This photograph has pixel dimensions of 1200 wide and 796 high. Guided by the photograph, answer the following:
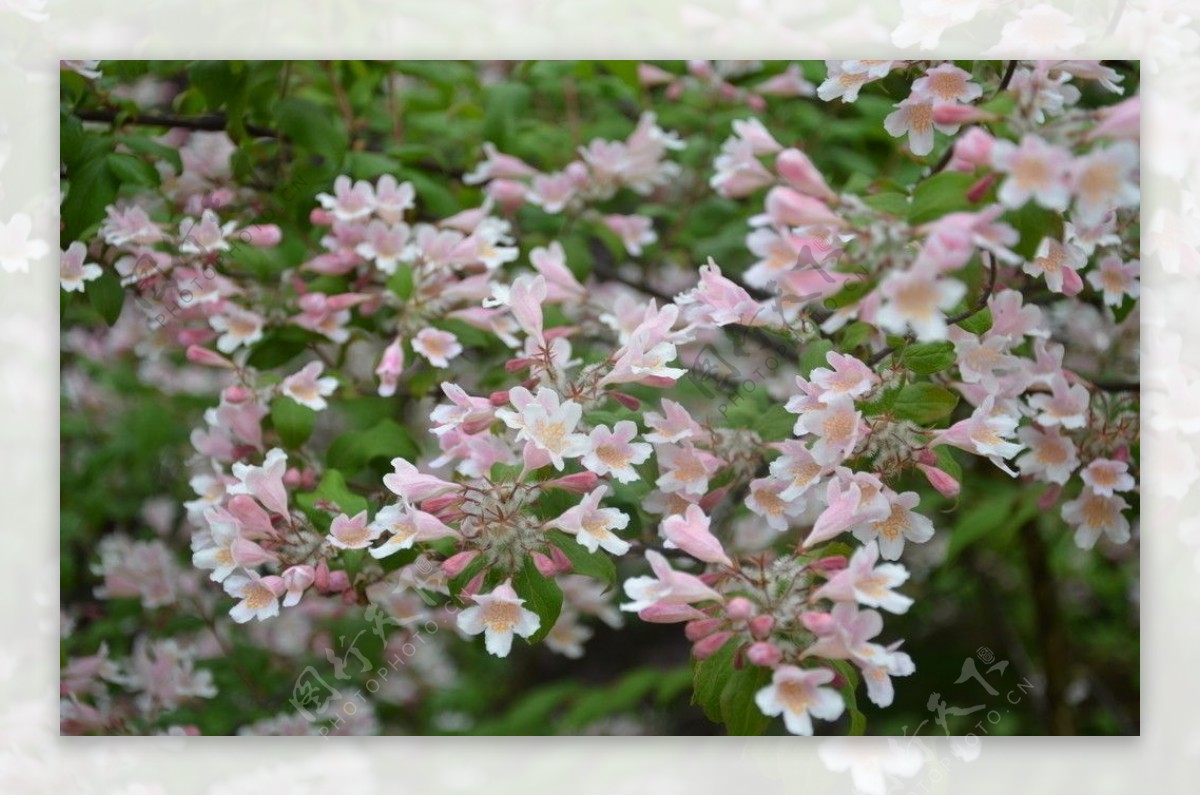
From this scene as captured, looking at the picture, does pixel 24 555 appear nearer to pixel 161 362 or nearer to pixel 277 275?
pixel 277 275

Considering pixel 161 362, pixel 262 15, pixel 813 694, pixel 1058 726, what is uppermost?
pixel 262 15

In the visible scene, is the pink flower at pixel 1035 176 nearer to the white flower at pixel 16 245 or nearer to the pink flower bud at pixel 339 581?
the pink flower bud at pixel 339 581

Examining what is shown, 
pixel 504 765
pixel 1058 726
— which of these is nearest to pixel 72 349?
pixel 504 765

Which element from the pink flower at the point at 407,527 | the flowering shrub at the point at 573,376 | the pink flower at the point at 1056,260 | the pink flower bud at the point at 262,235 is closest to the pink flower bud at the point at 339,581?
the flowering shrub at the point at 573,376

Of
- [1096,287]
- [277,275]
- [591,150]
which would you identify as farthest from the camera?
[591,150]

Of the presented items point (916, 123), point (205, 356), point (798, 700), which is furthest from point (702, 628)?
point (205, 356)

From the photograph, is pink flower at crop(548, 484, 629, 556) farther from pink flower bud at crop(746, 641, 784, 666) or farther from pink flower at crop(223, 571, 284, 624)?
pink flower at crop(223, 571, 284, 624)

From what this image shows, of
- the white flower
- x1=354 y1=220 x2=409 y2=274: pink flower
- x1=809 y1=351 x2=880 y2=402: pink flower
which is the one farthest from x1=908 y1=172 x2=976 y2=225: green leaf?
the white flower
